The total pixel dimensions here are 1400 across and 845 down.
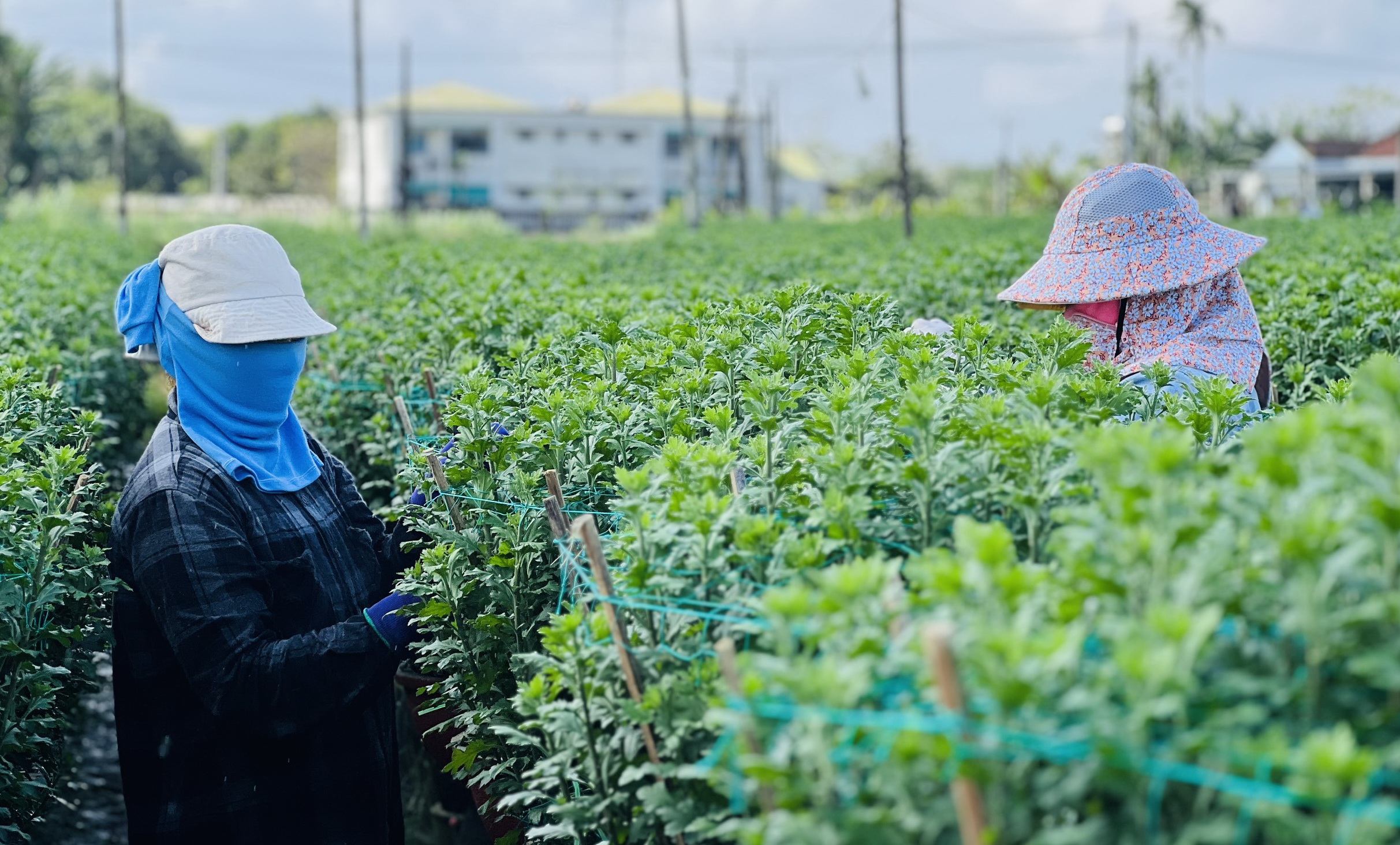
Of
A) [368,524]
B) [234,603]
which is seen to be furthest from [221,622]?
[368,524]

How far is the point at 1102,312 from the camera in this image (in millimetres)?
4145

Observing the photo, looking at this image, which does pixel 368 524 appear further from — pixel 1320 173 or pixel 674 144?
pixel 674 144

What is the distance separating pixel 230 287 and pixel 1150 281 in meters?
2.58

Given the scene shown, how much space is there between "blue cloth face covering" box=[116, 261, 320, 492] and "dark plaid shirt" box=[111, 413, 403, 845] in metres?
0.06

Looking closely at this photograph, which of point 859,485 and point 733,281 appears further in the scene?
point 733,281

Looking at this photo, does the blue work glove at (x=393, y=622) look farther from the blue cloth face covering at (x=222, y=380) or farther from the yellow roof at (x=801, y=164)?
the yellow roof at (x=801, y=164)

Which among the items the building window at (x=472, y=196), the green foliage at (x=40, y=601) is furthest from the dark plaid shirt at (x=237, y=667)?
the building window at (x=472, y=196)

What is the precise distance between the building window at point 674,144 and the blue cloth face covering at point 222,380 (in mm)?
91725

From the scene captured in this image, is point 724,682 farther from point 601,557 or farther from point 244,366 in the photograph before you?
point 244,366

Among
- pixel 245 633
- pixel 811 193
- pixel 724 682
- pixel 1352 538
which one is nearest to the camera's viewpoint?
pixel 1352 538

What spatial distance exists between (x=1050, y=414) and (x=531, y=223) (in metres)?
→ 89.6

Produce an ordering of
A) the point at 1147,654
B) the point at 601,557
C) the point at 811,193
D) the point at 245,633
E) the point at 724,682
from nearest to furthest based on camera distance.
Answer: the point at 1147,654 → the point at 724,682 → the point at 601,557 → the point at 245,633 → the point at 811,193

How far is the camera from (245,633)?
2.99 metres

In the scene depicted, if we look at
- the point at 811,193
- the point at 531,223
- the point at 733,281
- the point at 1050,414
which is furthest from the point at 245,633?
the point at 811,193
